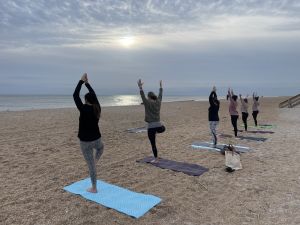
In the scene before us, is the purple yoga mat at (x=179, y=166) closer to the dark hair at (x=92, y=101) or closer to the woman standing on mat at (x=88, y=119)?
the woman standing on mat at (x=88, y=119)

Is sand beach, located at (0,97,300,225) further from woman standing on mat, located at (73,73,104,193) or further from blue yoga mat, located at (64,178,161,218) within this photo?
woman standing on mat, located at (73,73,104,193)

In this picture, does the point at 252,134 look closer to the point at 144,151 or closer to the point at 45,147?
the point at 144,151

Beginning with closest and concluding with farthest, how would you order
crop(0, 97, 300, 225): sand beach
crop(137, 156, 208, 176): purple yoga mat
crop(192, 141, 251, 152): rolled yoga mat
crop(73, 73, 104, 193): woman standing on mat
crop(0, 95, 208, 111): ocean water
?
crop(0, 97, 300, 225): sand beach
crop(73, 73, 104, 193): woman standing on mat
crop(137, 156, 208, 176): purple yoga mat
crop(192, 141, 251, 152): rolled yoga mat
crop(0, 95, 208, 111): ocean water

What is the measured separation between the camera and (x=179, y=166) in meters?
→ 8.25

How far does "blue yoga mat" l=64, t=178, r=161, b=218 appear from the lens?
18.0 ft

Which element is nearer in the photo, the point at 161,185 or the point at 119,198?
the point at 119,198

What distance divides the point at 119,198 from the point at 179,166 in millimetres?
2671

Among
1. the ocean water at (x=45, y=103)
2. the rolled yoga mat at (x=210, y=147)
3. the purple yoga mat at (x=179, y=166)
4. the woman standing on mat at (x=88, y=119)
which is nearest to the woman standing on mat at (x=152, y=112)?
the purple yoga mat at (x=179, y=166)

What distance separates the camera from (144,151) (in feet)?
34.1

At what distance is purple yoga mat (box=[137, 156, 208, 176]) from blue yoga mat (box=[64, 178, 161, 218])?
1903 mm

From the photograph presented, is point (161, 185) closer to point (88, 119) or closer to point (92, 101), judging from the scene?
point (88, 119)

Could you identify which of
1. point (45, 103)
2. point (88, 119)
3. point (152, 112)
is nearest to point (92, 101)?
point (88, 119)

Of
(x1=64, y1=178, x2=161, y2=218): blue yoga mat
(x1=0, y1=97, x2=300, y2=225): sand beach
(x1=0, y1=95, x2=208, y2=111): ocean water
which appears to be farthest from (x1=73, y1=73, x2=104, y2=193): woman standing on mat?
(x1=0, y1=95, x2=208, y2=111): ocean water

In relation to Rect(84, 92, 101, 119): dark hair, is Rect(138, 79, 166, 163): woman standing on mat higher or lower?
lower
